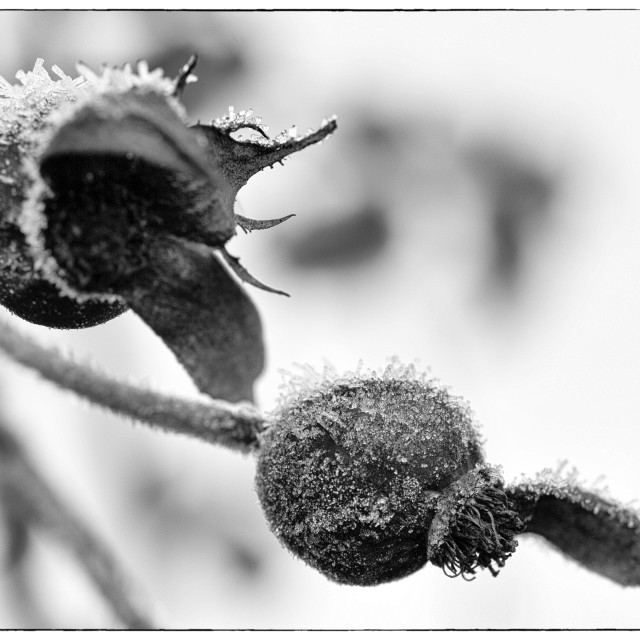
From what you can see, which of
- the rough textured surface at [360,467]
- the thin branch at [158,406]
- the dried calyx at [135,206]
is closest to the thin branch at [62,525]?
the thin branch at [158,406]

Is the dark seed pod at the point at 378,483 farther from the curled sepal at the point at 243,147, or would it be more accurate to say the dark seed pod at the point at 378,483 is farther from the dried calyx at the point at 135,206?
the curled sepal at the point at 243,147

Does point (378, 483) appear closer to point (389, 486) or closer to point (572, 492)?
point (389, 486)

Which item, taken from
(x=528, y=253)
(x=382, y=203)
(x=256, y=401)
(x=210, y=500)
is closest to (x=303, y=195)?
(x=382, y=203)

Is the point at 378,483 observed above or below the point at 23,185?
below

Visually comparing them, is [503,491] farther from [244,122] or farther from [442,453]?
[244,122]

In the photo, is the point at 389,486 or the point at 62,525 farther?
the point at 62,525

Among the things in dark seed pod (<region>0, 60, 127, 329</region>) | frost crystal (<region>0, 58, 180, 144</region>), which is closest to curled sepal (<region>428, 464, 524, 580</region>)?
dark seed pod (<region>0, 60, 127, 329</region>)

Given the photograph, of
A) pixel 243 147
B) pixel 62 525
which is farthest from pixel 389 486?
pixel 62 525
